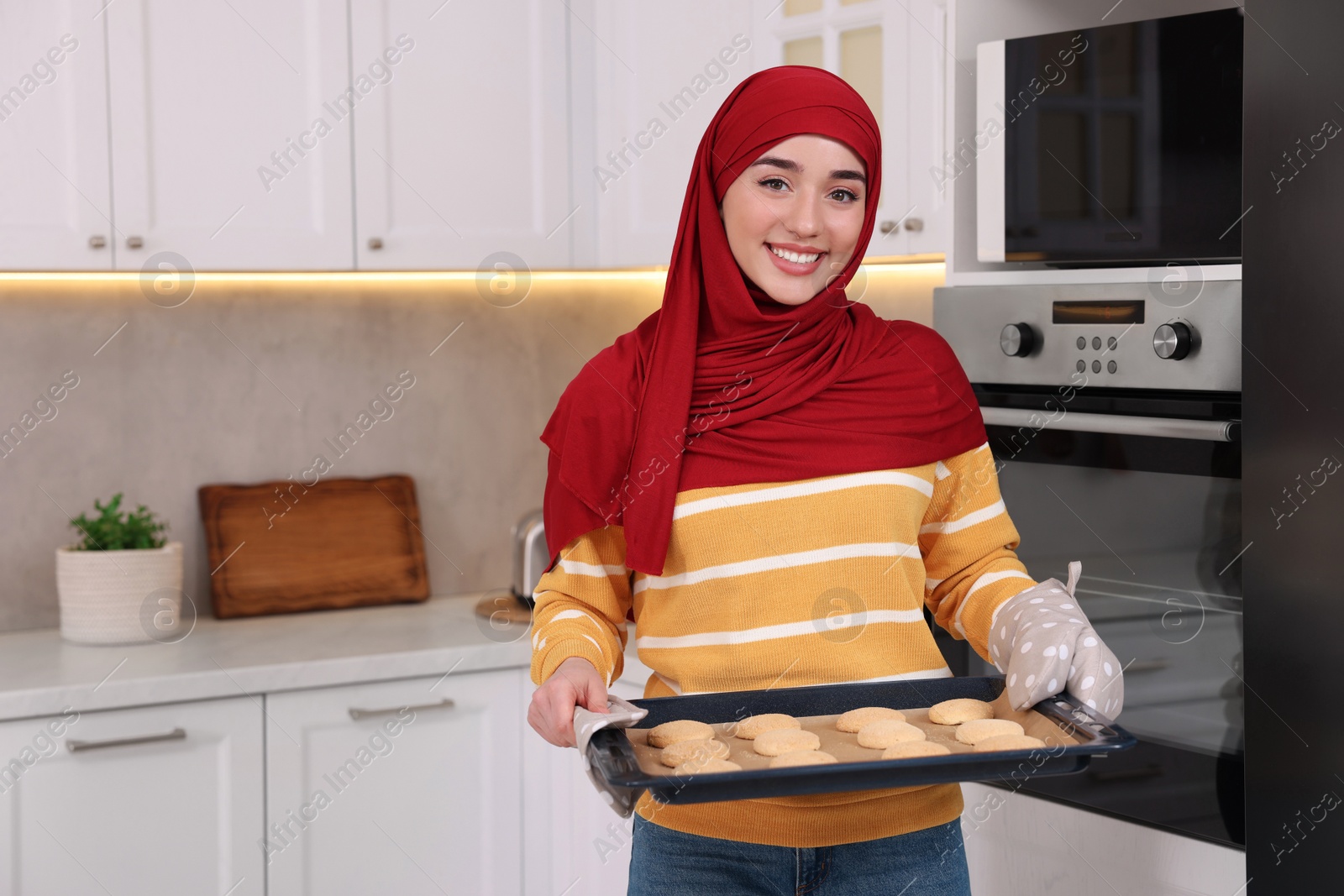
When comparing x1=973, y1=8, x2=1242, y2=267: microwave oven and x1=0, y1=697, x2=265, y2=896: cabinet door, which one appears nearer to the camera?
x1=973, y1=8, x2=1242, y2=267: microwave oven

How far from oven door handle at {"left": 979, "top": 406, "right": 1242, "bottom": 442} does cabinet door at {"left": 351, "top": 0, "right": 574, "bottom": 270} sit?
3.54ft

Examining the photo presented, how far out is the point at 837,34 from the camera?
1899mm

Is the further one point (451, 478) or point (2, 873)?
point (451, 478)

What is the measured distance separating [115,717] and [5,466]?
2.07 feet

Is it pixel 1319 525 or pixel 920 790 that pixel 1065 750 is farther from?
pixel 1319 525

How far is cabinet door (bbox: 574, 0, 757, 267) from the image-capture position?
82.6 inches

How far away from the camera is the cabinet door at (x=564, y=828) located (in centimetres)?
215

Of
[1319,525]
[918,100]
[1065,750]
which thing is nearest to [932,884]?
[1065,750]

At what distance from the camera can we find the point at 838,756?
3.45 ft

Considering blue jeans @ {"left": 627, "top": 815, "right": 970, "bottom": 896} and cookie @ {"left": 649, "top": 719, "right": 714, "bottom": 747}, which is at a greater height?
cookie @ {"left": 649, "top": 719, "right": 714, "bottom": 747}

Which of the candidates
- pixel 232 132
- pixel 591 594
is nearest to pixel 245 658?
pixel 232 132

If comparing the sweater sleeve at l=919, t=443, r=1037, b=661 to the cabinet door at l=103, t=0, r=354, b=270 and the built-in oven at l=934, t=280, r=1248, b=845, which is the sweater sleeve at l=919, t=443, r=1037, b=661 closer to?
the built-in oven at l=934, t=280, r=1248, b=845

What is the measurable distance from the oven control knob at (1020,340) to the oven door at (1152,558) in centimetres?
6

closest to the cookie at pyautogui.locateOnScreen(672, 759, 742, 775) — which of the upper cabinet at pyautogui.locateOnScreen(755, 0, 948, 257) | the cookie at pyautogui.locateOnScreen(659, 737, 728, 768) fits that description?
the cookie at pyautogui.locateOnScreen(659, 737, 728, 768)
